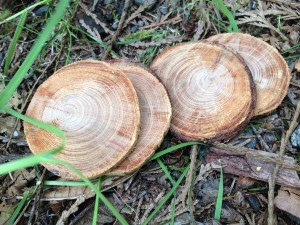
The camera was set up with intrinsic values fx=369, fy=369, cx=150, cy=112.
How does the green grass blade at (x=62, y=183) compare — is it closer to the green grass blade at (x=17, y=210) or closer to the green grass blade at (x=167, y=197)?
the green grass blade at (x=17, y=210)

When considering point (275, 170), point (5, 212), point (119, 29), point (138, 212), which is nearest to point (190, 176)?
point (138, 212)

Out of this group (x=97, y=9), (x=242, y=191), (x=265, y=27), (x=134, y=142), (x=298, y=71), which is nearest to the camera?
(x=134, y=142)

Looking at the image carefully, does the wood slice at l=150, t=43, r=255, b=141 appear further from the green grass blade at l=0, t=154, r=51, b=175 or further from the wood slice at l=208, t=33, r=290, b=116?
the green grass blade at l=0, t=154, r=51, b=175

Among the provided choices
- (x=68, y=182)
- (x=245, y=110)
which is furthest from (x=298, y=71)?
(x=68, y=182)

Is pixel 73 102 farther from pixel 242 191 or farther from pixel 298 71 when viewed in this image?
pixel 298 71

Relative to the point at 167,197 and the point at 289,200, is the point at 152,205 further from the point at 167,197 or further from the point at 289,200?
the point at 289,200

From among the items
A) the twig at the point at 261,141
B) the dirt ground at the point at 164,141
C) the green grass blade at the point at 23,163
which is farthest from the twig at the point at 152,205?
the green grass blade at the point at 23,163
